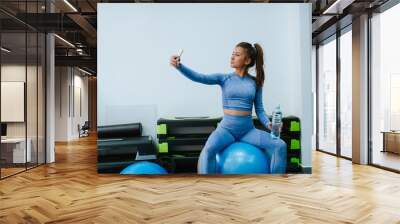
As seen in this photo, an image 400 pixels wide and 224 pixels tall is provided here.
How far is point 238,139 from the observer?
6297 millimetres

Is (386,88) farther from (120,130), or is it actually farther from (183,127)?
(120,130)

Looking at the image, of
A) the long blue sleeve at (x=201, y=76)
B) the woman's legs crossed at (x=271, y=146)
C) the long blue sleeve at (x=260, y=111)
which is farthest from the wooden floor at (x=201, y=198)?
the long blue sleeve at (x=201, y=76)

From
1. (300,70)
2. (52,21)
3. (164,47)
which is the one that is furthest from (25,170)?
(300,70)

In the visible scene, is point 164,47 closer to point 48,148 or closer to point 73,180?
point 73,180

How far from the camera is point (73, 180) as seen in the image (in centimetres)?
634

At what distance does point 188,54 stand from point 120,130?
173cm

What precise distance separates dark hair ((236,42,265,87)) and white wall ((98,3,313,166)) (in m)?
0.09

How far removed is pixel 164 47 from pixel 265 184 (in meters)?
2.81

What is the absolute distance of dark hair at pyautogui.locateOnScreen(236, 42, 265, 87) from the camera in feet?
21.4

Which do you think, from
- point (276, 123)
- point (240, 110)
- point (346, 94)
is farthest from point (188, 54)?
point (346, 94)

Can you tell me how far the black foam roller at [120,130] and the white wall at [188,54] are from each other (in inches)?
4.0

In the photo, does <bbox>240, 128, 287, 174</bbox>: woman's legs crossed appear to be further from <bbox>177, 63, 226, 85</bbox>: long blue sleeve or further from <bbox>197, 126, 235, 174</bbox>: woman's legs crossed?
<bbox>177, 63, 226, 85</bbox>: long blue sleeve

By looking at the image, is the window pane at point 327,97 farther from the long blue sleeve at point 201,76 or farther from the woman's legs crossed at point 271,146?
the long blue sleeve at point 201,76

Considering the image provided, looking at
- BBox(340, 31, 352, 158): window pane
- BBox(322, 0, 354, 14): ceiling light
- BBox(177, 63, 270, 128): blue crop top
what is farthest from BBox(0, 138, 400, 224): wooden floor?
BBox(322, 0, 354, 14): ceiling light
